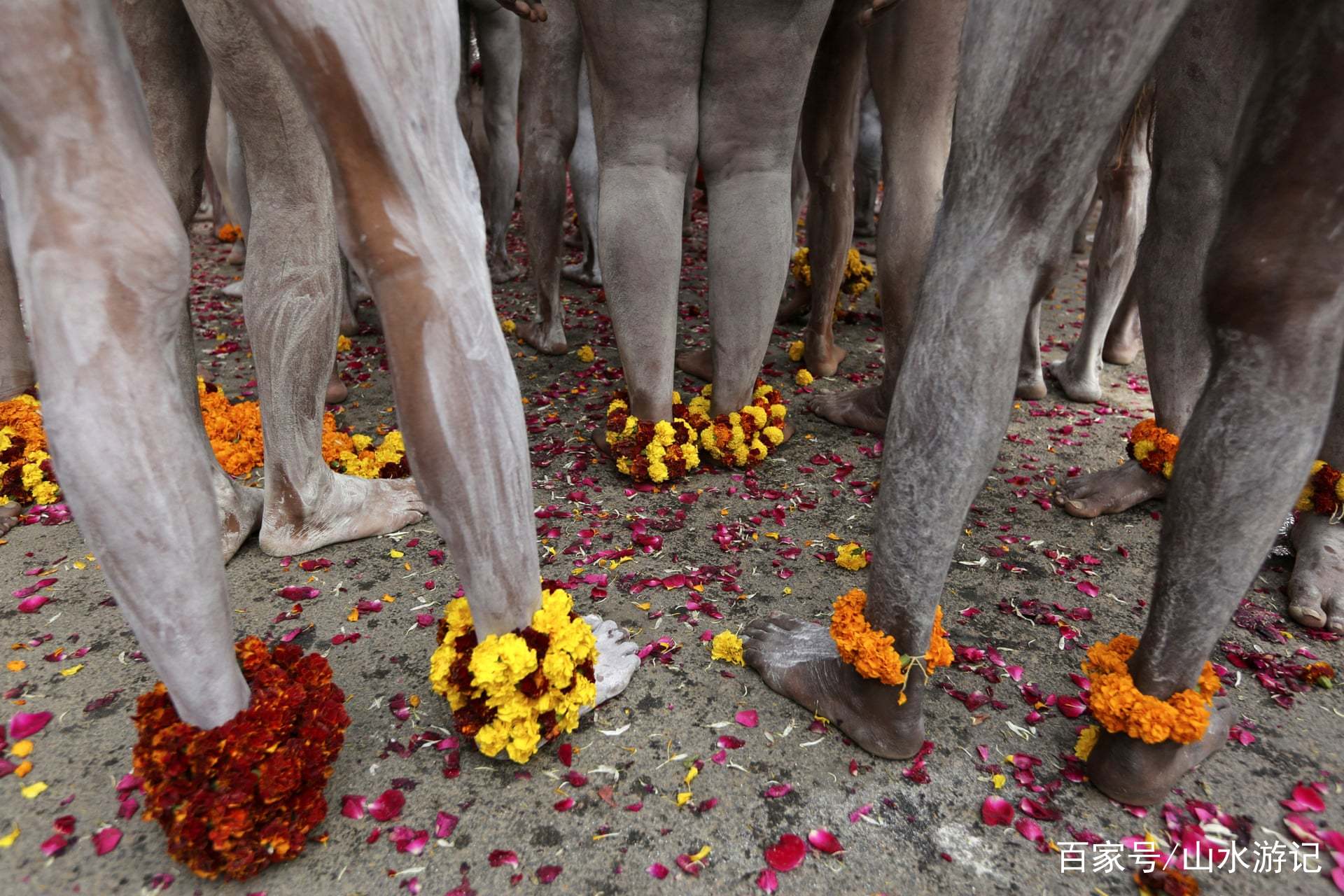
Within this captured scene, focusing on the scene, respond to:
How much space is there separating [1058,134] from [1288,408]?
2.06ft

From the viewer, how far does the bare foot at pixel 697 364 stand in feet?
12.4

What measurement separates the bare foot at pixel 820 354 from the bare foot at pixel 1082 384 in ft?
3.71

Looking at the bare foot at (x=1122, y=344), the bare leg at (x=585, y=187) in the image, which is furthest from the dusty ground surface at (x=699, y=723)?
the bare leg at (x=585, y=187)

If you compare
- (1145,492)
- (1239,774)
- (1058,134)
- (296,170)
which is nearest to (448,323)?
(1058,134)

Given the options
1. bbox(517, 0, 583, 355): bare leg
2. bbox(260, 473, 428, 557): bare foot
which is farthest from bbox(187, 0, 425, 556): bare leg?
bbox(517, 0, 583, 355): bare leg

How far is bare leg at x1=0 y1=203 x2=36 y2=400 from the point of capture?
112 inches

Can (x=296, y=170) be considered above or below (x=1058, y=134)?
below

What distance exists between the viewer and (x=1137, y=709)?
153 centimetres

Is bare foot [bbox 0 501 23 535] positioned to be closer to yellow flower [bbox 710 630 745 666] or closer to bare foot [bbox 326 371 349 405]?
bare foot [bbox 326 371 349 405]

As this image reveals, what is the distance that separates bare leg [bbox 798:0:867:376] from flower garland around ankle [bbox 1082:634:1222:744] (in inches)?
97.4

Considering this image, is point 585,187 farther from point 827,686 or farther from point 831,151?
point 827,686

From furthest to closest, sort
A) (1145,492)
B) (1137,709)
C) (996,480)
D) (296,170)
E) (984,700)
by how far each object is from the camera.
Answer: (996,480) < (1145,492) < (296,170) < (984,700) < (1137,709)

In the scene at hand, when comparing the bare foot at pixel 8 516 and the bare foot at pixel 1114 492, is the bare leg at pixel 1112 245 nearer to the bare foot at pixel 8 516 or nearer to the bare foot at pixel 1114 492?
the bare foot at pixel 1114 492

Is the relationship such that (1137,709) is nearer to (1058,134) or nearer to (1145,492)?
(1058,134)
